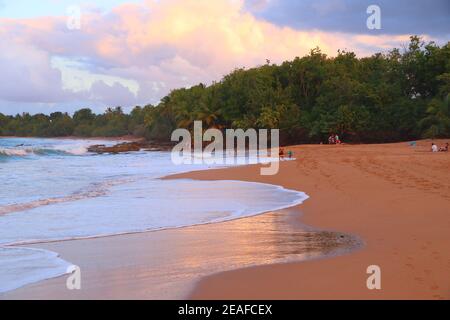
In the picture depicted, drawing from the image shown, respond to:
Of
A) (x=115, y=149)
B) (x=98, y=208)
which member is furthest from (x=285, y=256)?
(x=115, y=149)

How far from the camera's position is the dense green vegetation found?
3953 centimetres

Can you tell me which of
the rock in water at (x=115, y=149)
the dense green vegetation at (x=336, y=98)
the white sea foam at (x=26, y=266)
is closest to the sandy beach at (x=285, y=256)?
the white sea foam at (x=26, y=266)

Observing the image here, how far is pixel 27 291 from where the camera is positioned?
507 centimetres

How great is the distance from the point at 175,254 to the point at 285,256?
133 centimetres

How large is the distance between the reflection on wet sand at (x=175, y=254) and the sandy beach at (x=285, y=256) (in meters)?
0.01

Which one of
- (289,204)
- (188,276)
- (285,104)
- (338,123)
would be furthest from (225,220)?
(285,104)

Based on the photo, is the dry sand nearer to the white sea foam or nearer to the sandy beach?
the sandy beach

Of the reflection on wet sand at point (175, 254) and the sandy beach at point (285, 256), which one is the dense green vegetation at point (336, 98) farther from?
the reflection on wet sand at point (175, 254)

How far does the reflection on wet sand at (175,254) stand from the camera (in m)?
5.06

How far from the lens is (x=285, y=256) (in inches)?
245

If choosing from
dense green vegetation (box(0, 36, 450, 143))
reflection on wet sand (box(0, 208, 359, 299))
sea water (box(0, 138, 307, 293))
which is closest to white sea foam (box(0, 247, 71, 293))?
sea water (box(0, 138, 307, 293))

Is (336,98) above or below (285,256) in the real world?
above

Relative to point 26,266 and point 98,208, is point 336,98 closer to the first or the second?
point 98,208
